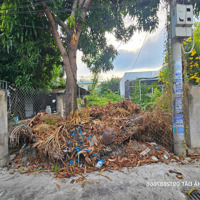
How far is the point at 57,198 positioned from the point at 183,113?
120 inches

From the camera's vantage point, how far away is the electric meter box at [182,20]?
3.14 metres

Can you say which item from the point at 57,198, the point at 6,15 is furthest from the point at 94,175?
the point at 6,15

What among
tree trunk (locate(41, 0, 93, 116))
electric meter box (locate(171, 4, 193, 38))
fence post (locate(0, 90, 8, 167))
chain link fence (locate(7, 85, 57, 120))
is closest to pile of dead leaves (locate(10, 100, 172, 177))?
fence post (locate(0, 90, 8, 167))

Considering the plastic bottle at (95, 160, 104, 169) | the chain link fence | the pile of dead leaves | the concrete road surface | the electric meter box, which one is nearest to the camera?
the concrete road surface

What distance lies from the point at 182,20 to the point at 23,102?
6.17 meters

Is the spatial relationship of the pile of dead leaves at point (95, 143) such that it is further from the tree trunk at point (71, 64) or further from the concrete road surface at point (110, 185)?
the tree trunk at point (71, 64)

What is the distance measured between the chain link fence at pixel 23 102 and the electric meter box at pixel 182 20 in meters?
5.47

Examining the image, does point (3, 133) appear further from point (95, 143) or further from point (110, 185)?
point (110, 185)

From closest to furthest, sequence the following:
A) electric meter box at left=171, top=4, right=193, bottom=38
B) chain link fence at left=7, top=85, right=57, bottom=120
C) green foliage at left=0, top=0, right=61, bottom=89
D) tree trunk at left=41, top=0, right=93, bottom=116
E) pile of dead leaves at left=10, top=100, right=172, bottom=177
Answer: pile of dead leaves at left=10, top=100, right=172, bottom=177 < electric meter box at left=171, top=4, right=193, bottom=38 < green foliage at left=0, top=0, right=61, bottom=89 < tree trunk at left=41, top=0, right=93, bottom=116 < chain link fence at left=7, top=85, right=57, bottom=120

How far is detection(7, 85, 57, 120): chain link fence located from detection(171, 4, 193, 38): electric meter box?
547 centimetres

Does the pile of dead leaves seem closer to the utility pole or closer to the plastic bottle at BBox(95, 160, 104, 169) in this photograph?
the plastic bottle at BBox(95, 160, 104, 169)

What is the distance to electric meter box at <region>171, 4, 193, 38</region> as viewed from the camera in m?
3.14

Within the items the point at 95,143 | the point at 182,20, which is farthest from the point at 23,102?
the point at 182,20

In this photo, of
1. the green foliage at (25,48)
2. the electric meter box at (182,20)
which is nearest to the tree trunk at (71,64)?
the green foliage at (25,48)
